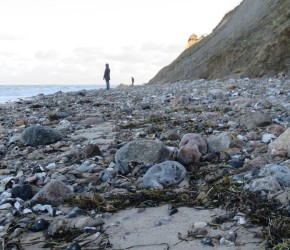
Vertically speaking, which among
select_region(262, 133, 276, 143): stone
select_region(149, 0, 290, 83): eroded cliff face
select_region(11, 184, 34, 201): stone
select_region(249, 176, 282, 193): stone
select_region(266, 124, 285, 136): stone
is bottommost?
select_region(11, 184, 34, 201): stone

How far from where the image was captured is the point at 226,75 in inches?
629

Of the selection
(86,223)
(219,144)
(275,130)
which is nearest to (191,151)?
(219,144)

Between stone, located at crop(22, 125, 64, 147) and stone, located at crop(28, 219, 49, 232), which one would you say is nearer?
stone, located at crop(28, 219, 49, 232)

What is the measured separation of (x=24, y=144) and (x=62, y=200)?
105 inches

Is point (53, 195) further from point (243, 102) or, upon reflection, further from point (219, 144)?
point (243, 102)

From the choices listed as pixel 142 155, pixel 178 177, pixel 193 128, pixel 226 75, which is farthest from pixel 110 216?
pixel 226 75

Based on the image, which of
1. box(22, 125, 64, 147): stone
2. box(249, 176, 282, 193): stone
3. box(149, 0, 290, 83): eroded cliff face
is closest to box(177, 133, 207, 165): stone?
box(249, 176, 282, 193): stone

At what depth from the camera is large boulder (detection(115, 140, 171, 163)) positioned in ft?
12.7

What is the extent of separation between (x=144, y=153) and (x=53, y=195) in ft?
3.76

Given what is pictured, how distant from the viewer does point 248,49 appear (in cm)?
1574

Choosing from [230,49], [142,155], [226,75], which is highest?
[230,49]

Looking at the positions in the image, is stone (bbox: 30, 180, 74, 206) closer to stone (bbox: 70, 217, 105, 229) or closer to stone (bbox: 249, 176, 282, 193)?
stone (bbox: 70, 217, 105, 229)

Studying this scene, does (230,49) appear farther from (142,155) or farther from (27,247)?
(27,247)

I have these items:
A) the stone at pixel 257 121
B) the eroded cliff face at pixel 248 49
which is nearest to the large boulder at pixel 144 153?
the stone at pixel 257 121
